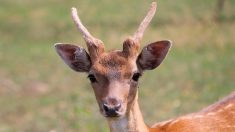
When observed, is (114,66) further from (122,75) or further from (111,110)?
(111,110)

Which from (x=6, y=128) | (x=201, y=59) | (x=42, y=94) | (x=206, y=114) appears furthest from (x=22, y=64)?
(x=206, y=114)

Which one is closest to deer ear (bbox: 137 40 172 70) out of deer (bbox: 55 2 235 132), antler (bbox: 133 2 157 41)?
deer (bbox: 55 2 235 132)

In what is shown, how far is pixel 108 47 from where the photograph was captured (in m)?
17.9

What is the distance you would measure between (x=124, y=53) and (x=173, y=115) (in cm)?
520

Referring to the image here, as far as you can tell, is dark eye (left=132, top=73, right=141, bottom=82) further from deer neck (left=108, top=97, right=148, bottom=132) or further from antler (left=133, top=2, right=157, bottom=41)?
antler (left=133, top=2, right=157, bottom=41)

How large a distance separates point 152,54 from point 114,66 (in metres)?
0.47

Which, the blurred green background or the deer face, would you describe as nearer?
the deer face

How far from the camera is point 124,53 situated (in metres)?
7.79

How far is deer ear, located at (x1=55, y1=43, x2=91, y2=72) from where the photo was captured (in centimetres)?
797

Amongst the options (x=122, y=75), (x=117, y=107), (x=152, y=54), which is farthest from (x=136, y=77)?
(x=117, y=107)

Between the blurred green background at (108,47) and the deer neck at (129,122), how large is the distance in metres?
2.61

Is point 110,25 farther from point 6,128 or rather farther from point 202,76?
point 6,128

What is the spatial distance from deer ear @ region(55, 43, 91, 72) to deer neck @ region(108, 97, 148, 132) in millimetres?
586

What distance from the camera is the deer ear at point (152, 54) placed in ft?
26.0
